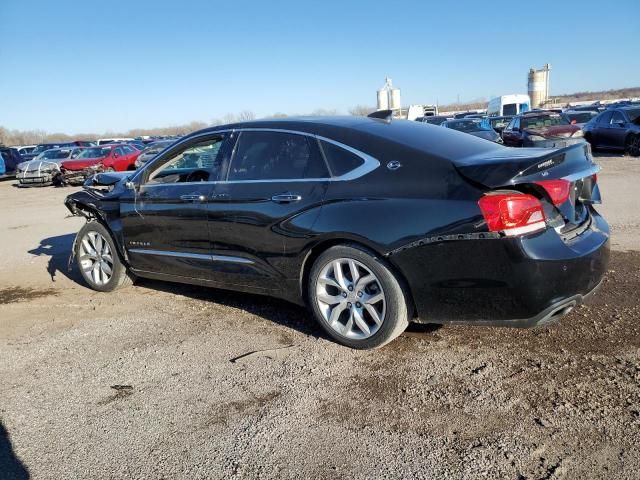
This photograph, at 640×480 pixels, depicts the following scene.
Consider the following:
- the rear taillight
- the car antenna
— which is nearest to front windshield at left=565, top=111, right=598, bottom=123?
the car antenna

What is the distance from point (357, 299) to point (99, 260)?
3.25 m

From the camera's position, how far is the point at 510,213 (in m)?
3.13

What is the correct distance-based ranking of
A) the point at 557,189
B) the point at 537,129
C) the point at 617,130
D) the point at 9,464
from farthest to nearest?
the point at 537,129
the point at 617,130
the point at 557,189
the point at 9,464

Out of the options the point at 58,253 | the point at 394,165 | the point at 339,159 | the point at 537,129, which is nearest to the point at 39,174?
the point at 58,253

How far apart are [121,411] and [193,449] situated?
→ 69cm

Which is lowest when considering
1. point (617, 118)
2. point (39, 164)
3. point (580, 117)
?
point (580, 117)

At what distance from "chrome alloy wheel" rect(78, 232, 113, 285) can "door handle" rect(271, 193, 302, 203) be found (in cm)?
242

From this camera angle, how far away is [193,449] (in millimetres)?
2770

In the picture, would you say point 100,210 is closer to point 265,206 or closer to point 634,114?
point 265,206

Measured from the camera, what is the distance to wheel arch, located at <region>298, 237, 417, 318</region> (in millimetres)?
3549

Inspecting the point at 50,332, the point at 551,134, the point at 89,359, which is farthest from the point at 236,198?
the point at 551,134


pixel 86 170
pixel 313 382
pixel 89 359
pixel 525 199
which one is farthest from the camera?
pixel 86 170

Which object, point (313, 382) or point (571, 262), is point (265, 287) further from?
point (571, 262)

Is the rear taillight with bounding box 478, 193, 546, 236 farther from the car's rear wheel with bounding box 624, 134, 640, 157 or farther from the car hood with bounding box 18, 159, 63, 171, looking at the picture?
the car hood with bounding box 18, 159, 63, 171
